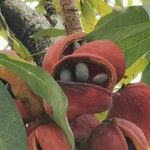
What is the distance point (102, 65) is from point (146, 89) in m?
0.11

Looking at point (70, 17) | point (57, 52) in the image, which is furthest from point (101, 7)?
point (57, 52)

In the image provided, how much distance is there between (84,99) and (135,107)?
5.0 inches

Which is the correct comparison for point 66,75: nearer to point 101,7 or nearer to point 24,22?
point 24,22

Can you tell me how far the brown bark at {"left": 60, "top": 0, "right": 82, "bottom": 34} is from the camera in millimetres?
874

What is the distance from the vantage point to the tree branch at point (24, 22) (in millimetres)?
1170

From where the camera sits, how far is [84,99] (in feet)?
2.39

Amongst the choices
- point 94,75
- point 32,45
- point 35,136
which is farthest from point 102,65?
point 32,45

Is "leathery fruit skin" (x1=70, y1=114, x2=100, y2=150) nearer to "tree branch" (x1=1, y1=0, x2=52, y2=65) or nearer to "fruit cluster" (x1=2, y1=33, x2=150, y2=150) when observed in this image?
"fruit cluster" (x1=2, y1=33, x2=150, y2=150)

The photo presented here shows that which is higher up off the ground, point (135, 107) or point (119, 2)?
point (135, 107)

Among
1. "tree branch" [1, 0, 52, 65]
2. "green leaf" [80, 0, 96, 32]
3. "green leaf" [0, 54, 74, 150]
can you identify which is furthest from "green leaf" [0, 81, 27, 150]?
"green leaf" [80, 0, 96, 32]

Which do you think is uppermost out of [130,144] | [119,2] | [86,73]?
[86,73]

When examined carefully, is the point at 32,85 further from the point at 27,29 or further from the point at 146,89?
the point at 27,29

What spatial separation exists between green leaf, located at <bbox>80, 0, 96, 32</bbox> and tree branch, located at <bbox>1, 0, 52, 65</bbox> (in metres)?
0.22

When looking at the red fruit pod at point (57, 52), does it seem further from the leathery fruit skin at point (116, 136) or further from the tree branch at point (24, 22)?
the tree branch at point (24, 22)
